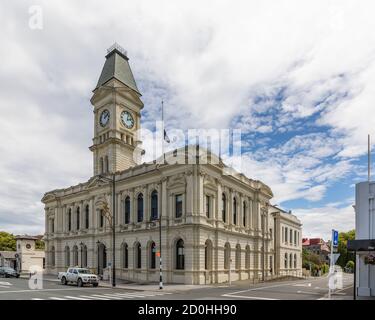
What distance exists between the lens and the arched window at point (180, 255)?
3441cm

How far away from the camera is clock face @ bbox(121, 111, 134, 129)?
4778 centimetres

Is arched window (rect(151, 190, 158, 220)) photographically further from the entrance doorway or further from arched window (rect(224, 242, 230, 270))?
the entrance doorway

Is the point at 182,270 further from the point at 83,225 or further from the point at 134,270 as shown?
the point at 83,225

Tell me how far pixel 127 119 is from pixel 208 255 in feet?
74.0

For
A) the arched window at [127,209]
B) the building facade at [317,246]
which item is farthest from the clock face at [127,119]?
the building facade at [317,246]

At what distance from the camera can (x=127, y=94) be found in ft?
159

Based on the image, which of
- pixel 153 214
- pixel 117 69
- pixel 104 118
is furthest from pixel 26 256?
pixel 117 69

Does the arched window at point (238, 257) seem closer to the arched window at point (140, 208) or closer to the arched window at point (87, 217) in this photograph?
the arched window at point (140, 208)

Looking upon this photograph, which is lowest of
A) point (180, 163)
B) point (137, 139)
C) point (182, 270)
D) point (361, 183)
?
point (182, 270)

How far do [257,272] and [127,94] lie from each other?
97.0ft

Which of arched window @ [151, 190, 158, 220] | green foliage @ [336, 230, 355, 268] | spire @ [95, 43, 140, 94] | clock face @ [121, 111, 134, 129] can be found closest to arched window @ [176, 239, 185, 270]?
arched window @ [151, 190, 158, 220]

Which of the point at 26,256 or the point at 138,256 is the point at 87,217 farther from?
the point at 26,256
